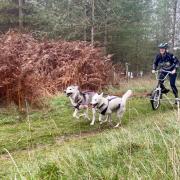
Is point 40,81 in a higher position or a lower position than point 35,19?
lower

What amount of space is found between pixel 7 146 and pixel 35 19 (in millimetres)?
19788

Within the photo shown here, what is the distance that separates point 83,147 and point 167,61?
6115mm

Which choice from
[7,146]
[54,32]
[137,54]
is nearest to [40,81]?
[7,146]

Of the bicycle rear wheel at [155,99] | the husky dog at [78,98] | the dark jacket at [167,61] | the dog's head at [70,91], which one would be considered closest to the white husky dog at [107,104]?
the husky dog at [78,98]

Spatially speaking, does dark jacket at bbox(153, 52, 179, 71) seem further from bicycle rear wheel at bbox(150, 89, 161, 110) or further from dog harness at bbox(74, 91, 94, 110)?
dog harness at bbox(74, 91, 94, 110)

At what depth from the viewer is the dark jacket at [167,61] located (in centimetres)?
1159

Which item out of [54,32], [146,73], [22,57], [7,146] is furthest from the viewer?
[146,73]

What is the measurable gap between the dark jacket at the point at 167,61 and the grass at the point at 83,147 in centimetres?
143

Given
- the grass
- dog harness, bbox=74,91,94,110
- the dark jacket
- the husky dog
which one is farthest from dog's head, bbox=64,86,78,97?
the dark jacket

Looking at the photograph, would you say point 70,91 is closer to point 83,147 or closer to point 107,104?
point 107,104

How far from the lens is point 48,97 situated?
11766 millimetres

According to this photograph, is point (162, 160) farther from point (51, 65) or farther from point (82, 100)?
point (51, 65)

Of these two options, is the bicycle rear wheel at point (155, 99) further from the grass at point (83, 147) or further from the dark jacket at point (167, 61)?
the dark jacket at point (167, 61)

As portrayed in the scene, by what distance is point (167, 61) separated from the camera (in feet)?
38.3
